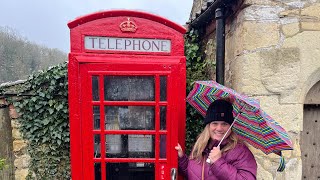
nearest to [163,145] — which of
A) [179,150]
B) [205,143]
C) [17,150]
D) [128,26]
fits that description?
[179,150]

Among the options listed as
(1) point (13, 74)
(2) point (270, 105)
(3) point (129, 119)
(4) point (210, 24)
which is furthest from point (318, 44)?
(1) point (13, 74)

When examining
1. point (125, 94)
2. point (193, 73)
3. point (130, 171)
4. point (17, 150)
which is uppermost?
point (193, 73)

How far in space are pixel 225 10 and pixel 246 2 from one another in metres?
0.55

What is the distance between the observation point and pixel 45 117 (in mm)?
3941

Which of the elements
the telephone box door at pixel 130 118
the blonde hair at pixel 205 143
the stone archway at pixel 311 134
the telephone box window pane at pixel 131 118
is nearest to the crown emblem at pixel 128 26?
the telephone box door at pixel 130 118

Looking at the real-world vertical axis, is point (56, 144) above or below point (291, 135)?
below

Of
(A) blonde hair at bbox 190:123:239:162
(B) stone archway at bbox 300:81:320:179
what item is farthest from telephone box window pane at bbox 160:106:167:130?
(B) stone archway at bbox 300:81:320:179

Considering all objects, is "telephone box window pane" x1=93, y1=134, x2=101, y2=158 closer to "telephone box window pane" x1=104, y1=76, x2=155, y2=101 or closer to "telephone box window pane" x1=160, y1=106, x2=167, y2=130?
"telephone box window pane" x1=104, y1=76, x2=155, y2=101

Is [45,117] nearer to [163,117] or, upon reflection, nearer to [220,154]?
[163,117]

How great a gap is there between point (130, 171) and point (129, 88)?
2.48 feet

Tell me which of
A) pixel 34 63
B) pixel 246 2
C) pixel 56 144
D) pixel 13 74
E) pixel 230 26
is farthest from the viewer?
pixel 34 63

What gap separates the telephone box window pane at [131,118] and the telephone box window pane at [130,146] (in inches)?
3.7

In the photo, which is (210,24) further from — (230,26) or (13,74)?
(13,74)

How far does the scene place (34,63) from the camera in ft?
82.5
